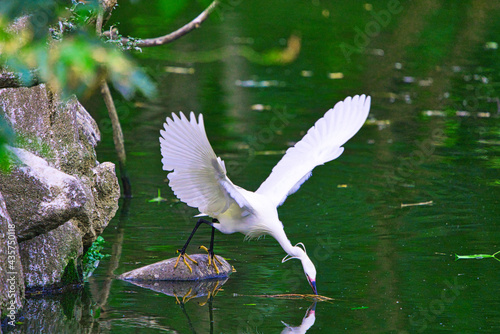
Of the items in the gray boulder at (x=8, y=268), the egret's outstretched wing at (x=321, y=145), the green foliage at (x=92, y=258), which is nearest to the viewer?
the gray boulder at (x=8, y=268)

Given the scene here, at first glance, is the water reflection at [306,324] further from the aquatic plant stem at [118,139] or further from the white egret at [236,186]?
the aquatic plant stem at [118,139]

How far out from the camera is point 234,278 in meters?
6.76

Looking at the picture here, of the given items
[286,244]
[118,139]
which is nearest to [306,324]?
[286,244]

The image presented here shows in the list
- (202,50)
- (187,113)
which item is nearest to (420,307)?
(187,113)

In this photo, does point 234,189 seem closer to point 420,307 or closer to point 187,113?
point 420,307

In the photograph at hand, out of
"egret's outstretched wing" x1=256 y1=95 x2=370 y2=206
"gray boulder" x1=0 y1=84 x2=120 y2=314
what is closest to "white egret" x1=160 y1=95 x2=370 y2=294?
"egret's outstretched wing" x1=256 y1=95 x2=370 y2=206

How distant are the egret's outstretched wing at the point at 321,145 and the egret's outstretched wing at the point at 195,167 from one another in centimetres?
70

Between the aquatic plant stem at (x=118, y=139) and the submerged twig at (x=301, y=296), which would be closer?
the submerged twig at (x=301, y=296)

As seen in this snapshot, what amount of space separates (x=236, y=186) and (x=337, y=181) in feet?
12.6

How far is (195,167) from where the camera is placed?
19.6ft

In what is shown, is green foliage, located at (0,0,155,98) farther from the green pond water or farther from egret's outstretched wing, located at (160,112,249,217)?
egret's outstretched wing, located at (160,112,249,217)

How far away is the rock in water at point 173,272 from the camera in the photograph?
671 centimetres

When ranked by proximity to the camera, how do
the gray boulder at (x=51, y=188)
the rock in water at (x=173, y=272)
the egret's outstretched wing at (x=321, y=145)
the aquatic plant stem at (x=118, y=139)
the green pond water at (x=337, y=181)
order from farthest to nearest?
1. the aquatic plant stem at (x=118, y=139)
2. the egret's outstretched wing at (x=321, y=145)
3. the rock in water at (x=173, y=272)
4. the green pond water at (x=337, y=181)
5. the gray boulder at (x=51, y=188)

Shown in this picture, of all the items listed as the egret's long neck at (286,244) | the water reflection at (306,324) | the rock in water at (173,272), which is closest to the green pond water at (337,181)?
the water reflection at (306,324)
